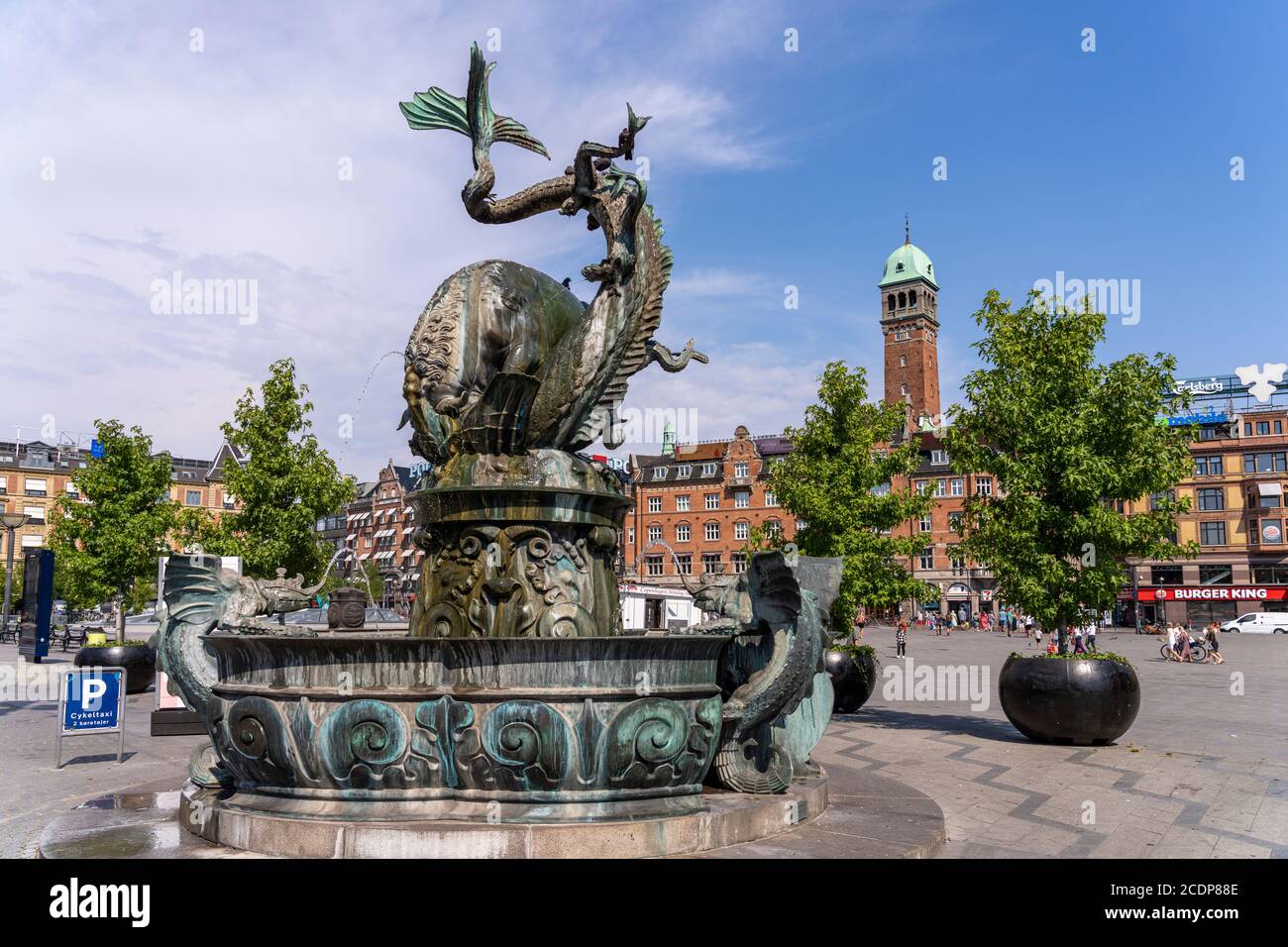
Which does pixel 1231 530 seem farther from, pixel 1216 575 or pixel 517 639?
pixel 517 639

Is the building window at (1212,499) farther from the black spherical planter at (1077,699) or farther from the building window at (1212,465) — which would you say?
the black spherical planter at (1077,699)

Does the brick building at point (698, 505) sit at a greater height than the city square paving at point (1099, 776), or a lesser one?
greater

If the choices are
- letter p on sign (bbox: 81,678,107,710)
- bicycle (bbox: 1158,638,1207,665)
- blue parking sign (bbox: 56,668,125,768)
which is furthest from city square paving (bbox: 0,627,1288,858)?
bicycle (bbox: 1158,638,1207,665)

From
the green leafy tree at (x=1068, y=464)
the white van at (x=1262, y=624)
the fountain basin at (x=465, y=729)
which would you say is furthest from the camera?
the white van at (x=1262, y=624)

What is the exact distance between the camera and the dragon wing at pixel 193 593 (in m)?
7.84

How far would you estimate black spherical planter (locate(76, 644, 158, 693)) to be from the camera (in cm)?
2030

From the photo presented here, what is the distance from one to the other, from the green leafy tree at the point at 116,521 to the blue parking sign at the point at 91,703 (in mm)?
14837

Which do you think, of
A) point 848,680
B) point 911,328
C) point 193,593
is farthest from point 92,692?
point 911,328

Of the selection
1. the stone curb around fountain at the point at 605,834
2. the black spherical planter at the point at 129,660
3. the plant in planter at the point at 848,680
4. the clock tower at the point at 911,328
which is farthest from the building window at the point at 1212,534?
the stone curb around fountain at the point at 605,834

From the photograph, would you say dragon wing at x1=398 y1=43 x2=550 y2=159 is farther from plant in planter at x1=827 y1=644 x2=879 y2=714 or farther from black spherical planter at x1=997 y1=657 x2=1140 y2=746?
plant in planter at x1=827 y1=644 x2=879 y2=714

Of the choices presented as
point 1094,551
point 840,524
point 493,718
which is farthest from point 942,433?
point 493,718

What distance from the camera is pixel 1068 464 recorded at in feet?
45.8

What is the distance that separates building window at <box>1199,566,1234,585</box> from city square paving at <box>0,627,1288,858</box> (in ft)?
181
